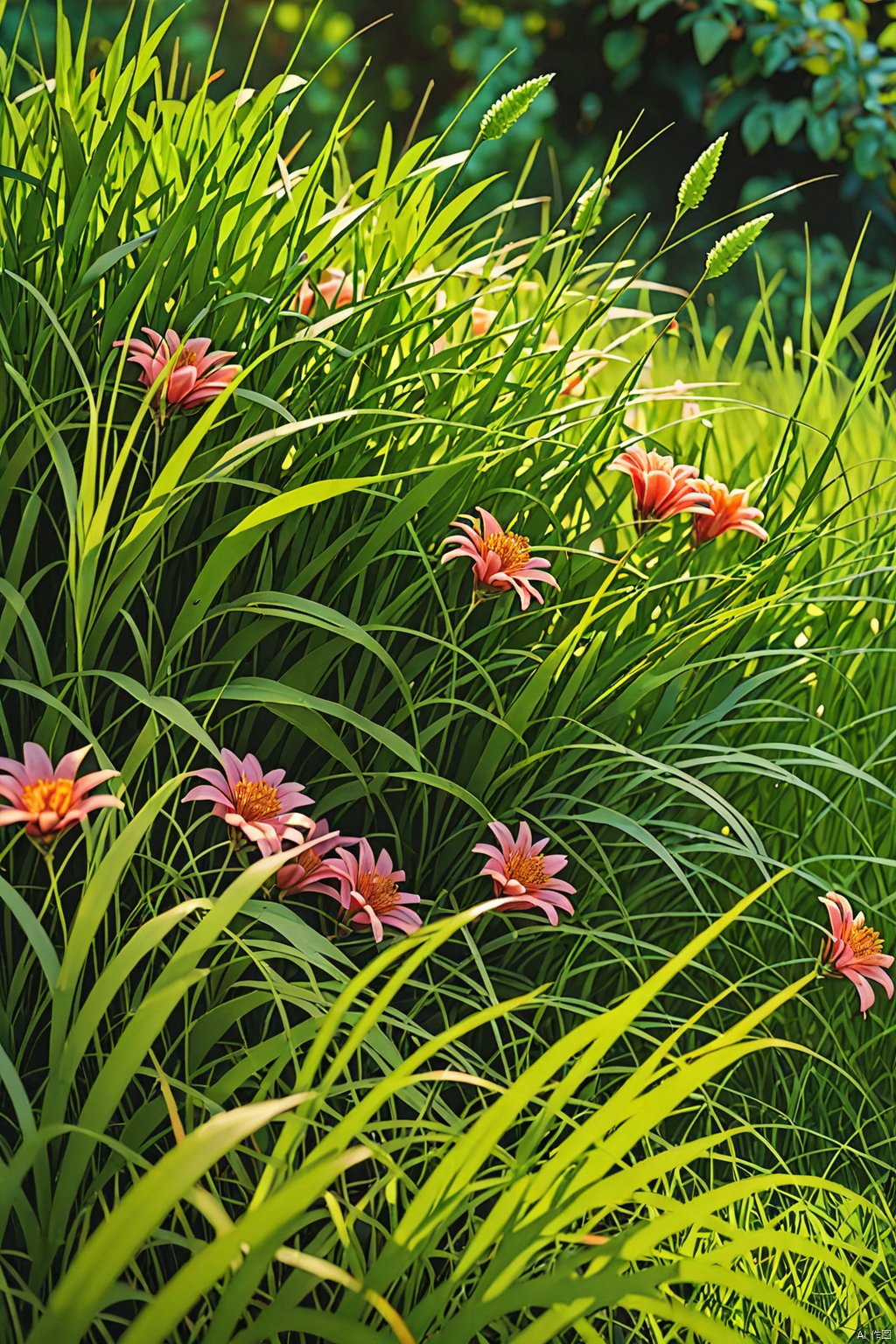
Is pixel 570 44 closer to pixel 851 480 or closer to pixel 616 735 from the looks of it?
pixel 851 480

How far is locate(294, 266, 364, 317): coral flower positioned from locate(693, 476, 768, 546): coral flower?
0.50 metres

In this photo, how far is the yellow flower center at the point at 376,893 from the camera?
43.7 inches

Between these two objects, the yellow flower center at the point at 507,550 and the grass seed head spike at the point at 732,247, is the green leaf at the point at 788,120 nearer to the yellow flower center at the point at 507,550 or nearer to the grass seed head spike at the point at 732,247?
the grass seed head spike at the point at 732,247

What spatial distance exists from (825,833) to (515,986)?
1.86 feet

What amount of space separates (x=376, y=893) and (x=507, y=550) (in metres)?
0.40

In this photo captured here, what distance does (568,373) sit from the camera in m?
1.46

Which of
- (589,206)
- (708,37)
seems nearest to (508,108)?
(589,206)

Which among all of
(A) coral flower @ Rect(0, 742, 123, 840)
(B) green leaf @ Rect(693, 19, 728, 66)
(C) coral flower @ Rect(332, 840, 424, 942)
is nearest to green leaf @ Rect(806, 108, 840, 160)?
(B) green leaf @ Rect(693, 19, 728, 66)

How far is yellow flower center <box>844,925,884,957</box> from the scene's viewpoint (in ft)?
4.23

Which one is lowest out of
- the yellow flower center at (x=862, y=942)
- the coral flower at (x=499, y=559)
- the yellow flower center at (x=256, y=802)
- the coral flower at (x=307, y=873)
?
the coral flower at (x=307, y=873)

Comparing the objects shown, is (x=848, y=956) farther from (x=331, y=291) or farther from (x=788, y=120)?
(x=788, y=120)

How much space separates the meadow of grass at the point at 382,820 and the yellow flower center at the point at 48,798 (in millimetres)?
54

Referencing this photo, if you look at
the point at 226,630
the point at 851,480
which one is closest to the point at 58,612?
the point at 226,630

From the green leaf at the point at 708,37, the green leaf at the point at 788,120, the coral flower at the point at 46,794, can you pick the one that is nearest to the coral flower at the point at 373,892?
the coral flower at the point at 46,794
